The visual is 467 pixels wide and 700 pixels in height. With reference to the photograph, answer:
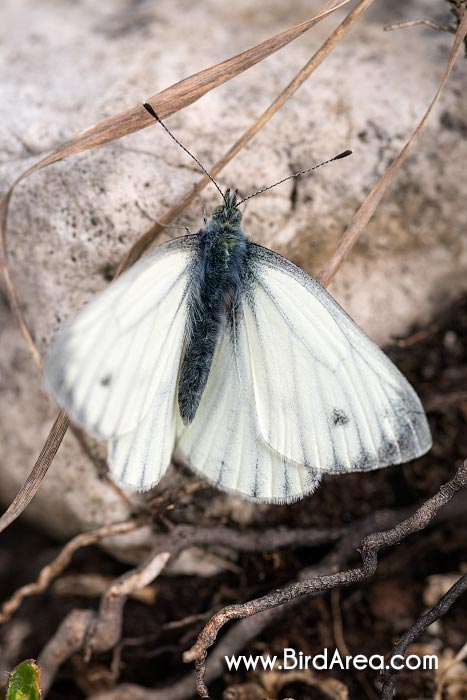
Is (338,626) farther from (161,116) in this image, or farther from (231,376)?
(161,116)

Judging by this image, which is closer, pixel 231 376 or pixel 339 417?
pixel 339 417

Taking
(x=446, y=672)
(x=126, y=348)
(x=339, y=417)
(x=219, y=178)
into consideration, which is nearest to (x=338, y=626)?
(x=446, y=672)

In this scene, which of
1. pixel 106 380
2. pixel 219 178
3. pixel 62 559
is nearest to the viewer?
pixel 106 380

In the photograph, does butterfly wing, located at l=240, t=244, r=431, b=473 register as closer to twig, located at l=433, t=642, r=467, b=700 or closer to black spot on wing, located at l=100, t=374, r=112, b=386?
black spot on wing, located at l=100, t=374, r=112, b=386

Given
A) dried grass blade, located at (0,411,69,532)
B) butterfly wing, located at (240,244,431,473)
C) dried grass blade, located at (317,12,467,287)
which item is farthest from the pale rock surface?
butterfly wing, located at (240,244,431,473)

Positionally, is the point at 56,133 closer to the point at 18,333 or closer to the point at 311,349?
the point at 18,333

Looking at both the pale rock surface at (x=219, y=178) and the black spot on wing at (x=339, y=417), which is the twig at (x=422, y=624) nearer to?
the black spot on wing at (x=339, y=417)

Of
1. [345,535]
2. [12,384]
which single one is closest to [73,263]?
[12,384]
